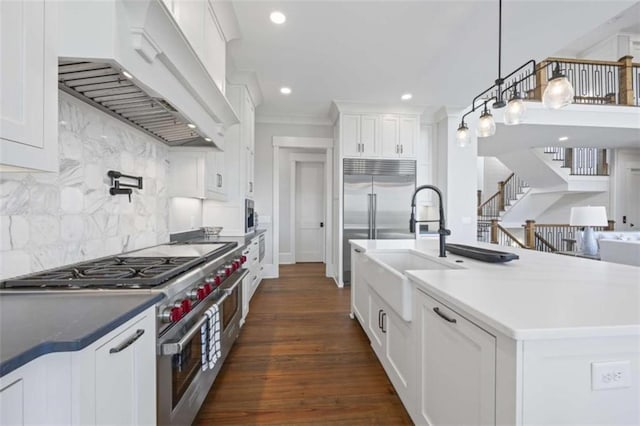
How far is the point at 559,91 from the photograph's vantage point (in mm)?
1728

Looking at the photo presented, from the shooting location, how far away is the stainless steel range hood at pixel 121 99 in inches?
44.6

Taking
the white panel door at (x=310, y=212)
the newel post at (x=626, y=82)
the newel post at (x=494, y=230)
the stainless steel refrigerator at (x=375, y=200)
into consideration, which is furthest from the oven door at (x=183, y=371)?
the newel post at (x=626, y=82)

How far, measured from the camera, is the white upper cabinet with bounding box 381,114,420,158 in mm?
4531

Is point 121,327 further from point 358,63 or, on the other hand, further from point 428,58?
point 428,58

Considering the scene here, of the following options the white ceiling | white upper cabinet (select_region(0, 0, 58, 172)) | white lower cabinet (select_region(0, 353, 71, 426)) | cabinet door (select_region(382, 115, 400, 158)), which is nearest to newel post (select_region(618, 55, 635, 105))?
the white ceiling

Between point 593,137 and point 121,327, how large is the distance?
25.8 feet

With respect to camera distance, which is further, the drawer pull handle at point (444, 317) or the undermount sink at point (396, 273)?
the undermount sink at point (396, 273)

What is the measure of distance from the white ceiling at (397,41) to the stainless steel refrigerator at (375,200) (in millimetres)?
1123

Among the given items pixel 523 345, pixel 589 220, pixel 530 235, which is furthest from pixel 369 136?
pixel 530 235

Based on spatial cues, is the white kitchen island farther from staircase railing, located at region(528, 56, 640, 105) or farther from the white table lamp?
staircase railing, located at region(528, 56, 640, 105)

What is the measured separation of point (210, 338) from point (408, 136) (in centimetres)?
423

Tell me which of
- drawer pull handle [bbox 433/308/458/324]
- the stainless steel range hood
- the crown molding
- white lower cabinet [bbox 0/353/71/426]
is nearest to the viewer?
white lower cabinet [bbox 0/353/71/426]

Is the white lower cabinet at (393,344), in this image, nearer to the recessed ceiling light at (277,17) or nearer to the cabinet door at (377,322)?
the cabinet door at (377,322)

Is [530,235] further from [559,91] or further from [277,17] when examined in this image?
[277,17]
